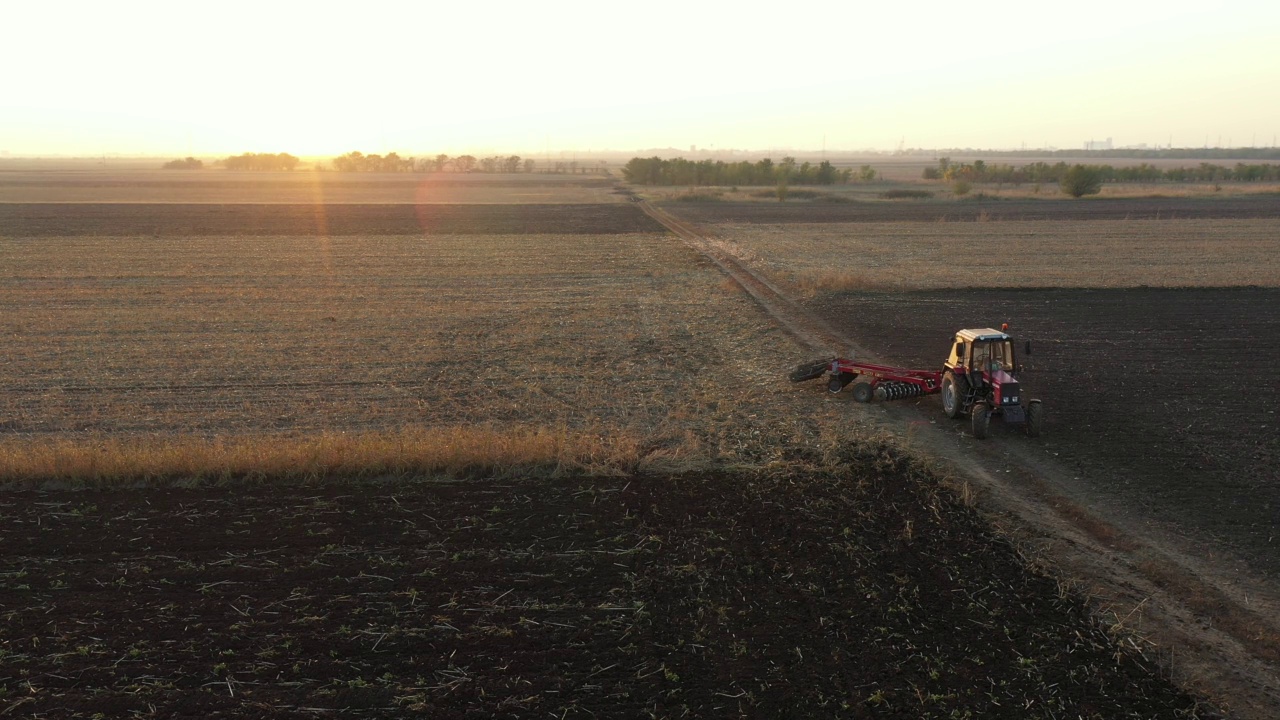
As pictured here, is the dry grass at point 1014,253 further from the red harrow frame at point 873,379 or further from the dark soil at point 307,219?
the dark soil at point 307,219

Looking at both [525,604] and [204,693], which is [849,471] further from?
[204,693]

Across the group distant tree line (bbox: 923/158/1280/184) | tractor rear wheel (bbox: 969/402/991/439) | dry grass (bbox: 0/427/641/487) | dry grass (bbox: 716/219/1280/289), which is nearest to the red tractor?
tractor rear wheel (bbox: 969/402/991/439)

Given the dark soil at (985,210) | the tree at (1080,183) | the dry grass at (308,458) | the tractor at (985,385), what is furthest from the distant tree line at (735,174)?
the dry grass at (308,458)

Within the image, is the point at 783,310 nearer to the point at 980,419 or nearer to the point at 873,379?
the point at 873,379

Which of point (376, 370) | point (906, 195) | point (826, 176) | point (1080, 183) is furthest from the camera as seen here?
point (826, 176)

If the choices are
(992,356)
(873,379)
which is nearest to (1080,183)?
(873,379)
